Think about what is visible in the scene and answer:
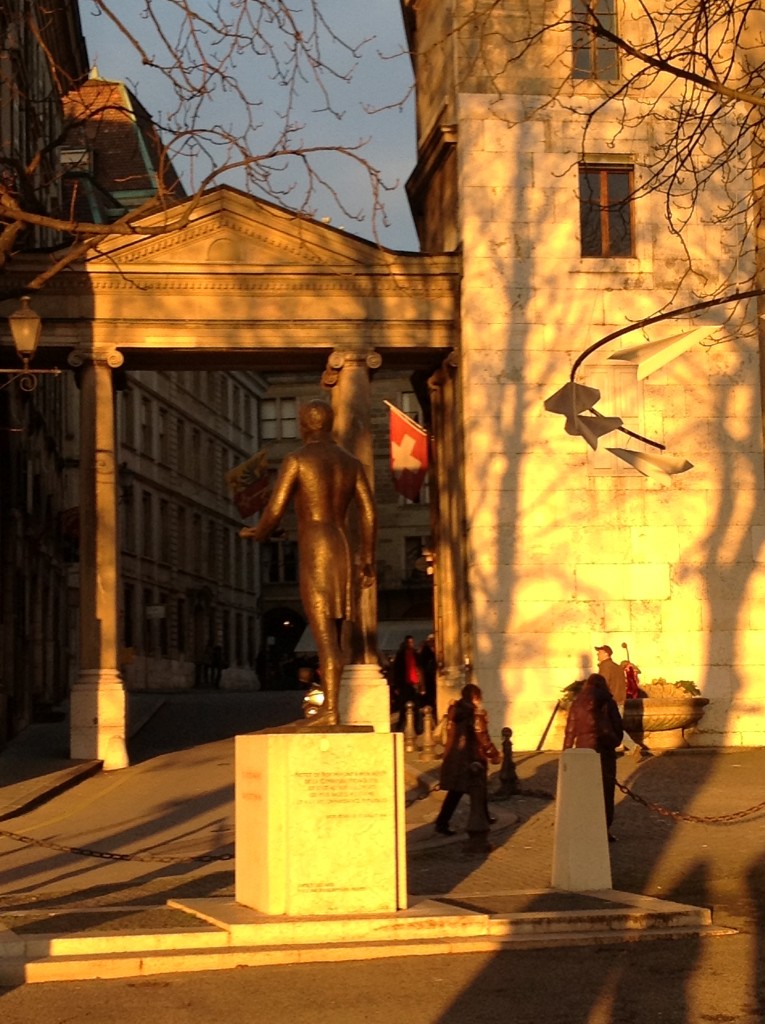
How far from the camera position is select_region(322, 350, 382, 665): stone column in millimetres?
30125

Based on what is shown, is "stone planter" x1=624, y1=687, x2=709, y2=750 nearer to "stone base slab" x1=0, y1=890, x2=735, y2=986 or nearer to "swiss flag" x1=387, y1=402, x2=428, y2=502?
"swiss flag" x1=387, y1=402, x2=428, y2=502

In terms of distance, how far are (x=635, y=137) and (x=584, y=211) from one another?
5.13 ft

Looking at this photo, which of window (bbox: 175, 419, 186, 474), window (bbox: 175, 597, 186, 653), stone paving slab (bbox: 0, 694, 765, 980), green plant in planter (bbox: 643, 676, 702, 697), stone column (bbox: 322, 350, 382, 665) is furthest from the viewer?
window (bbox: 175, 419, 186, 474)

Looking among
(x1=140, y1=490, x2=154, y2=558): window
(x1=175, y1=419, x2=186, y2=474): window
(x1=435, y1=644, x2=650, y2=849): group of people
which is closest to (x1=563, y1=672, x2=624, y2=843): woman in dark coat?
(x1=435, y1=644, x2=650, y2=849): group of people

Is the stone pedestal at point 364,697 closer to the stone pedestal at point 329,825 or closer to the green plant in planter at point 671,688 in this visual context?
the green plant in planter at point 671,688

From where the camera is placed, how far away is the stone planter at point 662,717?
28.3 metres

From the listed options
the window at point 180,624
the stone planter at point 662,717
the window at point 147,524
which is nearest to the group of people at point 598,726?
the stone planter at point 662,717

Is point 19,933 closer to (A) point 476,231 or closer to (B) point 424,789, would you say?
(B) point 424,789

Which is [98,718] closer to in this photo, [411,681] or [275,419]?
[411,681]

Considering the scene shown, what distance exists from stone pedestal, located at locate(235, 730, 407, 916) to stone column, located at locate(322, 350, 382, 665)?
18.0 meters

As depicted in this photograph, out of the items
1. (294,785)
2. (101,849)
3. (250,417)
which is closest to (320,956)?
(294,785)

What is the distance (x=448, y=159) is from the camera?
1236 inches

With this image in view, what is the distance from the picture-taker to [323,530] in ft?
42.8

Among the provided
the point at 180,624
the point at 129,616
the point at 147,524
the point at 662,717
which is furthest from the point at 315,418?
the point at 180,624
